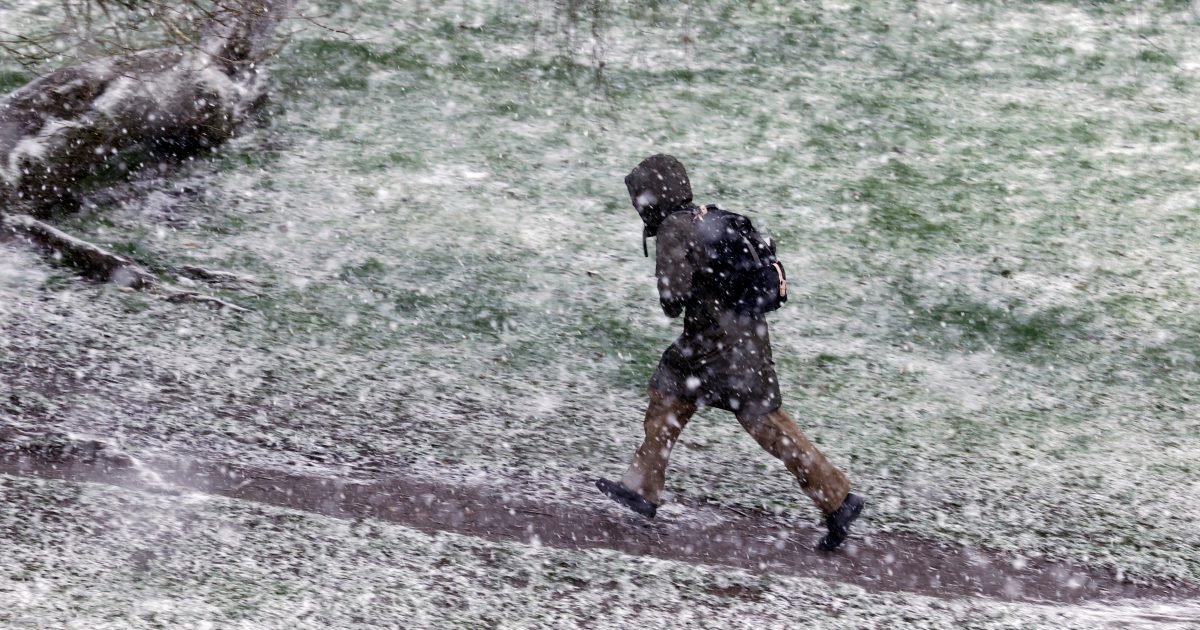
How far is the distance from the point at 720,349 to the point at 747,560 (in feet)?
3.60

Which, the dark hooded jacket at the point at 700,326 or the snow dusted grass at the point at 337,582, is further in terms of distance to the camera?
the dark hooded jacket at the point at 700,326

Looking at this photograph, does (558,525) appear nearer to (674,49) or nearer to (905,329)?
(905,329)

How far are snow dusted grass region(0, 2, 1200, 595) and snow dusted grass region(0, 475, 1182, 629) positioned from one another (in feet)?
2.27

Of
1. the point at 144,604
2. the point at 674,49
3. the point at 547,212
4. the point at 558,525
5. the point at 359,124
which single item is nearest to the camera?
the point at 144,604

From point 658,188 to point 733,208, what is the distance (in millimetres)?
4529

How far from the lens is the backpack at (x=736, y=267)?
4.98m

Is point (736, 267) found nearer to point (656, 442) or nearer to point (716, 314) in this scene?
point (716, 314)

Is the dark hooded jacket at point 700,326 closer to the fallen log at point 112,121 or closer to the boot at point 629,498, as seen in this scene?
the boot at point 629,498

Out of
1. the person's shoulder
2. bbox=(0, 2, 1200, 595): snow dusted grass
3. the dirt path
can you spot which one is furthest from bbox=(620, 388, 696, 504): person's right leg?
the person's shoulder

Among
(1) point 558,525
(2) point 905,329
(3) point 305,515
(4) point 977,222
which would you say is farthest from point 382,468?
(4) point 977,222

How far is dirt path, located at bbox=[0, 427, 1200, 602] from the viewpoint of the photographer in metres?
5.36

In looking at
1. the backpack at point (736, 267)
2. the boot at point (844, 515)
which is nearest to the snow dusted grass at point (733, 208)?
the boot at point (844, 515)

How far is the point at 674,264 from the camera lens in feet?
16.0

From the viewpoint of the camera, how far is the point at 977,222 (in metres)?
9.41
